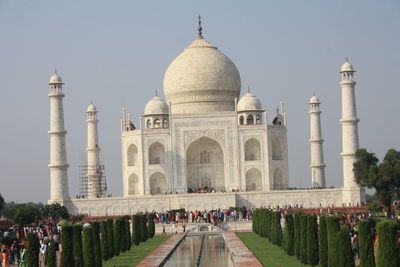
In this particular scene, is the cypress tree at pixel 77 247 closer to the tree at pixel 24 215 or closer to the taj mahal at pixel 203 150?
the tree at pixel 24 215

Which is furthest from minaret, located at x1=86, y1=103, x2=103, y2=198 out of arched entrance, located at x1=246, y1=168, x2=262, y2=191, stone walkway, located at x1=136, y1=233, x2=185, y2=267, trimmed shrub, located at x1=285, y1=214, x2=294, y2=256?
trimmed shrub, located at x1=285, y1=214, x2=294, y2=256

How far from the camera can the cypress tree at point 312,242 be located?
16750 millimetres

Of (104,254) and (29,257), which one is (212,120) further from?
(29,257)

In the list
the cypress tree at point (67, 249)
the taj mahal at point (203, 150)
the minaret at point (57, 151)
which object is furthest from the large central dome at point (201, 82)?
the cypress tree at point (67, 249)

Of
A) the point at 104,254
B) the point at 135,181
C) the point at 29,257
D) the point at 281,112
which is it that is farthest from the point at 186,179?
the point at 29,257

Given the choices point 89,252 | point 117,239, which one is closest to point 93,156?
point 117,239

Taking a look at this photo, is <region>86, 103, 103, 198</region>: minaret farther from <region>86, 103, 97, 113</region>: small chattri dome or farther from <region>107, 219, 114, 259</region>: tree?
<region>107, 219, 114, 259</region>: tree

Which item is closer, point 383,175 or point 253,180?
point 383,175

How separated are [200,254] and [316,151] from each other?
2255 centimetres

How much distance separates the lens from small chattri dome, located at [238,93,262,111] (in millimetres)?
40406

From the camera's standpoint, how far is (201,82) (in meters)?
41.5

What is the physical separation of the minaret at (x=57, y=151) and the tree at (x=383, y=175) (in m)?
11.8

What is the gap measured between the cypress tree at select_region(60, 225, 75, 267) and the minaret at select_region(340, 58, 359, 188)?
2215 cm

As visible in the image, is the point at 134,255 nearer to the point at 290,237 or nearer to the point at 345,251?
the point at 290,237
